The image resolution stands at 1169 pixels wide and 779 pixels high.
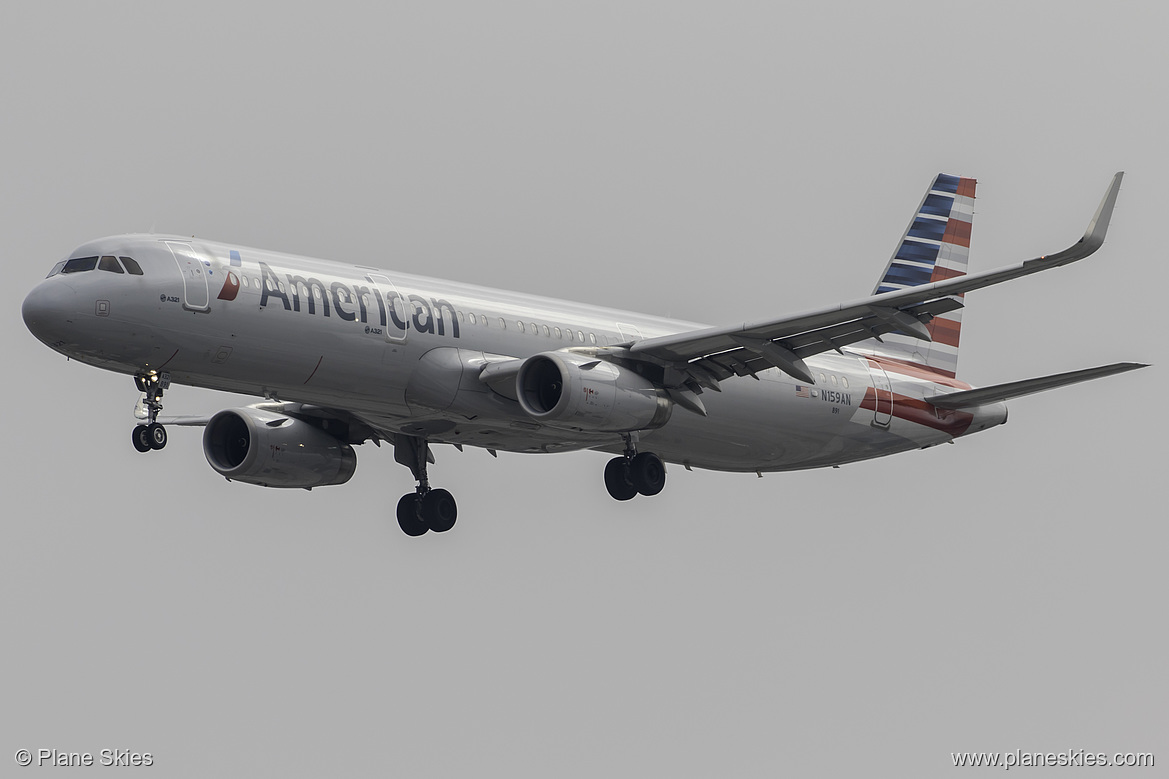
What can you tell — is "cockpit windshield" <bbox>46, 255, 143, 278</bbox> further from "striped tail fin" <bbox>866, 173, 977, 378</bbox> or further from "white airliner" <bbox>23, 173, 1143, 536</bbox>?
"striped tail fin" <bbox>866, 173, 977, 378</bbox>

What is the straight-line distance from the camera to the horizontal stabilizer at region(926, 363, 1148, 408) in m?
39.2

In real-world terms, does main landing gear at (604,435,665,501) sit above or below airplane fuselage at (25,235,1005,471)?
below

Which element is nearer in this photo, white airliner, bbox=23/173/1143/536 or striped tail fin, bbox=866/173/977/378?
white airliner, bbox=23/173/1143/536

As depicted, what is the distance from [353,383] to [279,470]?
5689 mm

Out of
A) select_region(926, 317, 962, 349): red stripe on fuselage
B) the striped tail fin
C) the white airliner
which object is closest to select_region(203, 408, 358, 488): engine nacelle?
the white airliner

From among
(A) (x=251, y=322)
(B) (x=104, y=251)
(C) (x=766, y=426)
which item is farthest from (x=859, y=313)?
(B) (x=104, y=251)

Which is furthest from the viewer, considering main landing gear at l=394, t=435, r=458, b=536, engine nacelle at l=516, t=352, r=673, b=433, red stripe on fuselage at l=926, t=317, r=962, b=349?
red stripe on fuselage at l=926, t=317, r=962, b=349

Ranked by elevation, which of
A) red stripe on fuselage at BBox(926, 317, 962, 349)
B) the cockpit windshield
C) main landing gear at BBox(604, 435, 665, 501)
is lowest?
main landing gear at BBox(604, 435, 665, 501)

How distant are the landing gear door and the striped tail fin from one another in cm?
1444

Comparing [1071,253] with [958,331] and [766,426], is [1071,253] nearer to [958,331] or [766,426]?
[766,426]

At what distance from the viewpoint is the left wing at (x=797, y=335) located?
3659 cm

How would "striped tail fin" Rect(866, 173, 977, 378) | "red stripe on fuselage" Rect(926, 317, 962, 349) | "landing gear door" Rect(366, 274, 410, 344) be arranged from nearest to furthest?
"landing gear door" Rect(366, 274, 410, 344) < "striped tail fin" Rect(866, 173, 977, 378) < "red stripe on fuselage" Rect(926, 317, 962, 349)

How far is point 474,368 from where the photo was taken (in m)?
38.8

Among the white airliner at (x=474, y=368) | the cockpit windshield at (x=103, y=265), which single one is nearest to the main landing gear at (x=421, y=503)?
the white airliner at (x=474, y=368)
